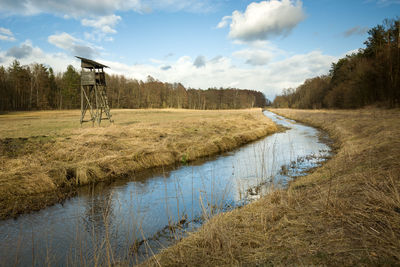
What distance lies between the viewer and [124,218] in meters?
6.27

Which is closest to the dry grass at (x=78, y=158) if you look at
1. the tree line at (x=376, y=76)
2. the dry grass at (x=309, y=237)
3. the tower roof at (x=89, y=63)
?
the tower roof at (x=89, y=63)

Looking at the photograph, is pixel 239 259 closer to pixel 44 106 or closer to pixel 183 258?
pixel 183 258

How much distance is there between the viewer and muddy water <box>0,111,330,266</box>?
4660 mm

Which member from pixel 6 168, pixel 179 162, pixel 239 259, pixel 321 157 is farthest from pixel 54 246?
pixel 321 157

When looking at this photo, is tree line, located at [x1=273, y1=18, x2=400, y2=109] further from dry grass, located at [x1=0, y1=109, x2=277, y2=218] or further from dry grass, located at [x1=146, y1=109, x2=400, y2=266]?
dry grass, located at [x1=146, y1=109, x2=400, y2=266]

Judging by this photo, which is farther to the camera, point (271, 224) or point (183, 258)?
point (271, 224)

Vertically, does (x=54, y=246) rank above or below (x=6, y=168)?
below

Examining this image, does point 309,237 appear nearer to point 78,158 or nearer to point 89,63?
point 78,158

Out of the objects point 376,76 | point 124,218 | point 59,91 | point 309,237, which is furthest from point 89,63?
point 59,91

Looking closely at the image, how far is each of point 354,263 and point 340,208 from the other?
60.0 inches

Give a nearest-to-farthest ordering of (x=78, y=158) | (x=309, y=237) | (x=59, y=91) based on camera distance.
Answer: (x=309, y=237), (x=78, y=158), (x=59, y=91)

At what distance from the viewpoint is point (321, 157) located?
11.9 m

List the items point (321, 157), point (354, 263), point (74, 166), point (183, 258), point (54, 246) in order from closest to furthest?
point (354, 263) < point (183, 258) < point (54, 246) < point (74, 166) < point (321, 157)

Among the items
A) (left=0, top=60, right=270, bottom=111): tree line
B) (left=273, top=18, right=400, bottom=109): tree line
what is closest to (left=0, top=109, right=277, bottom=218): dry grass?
(left=273, top=18, right=400, bottom=109): tree line
